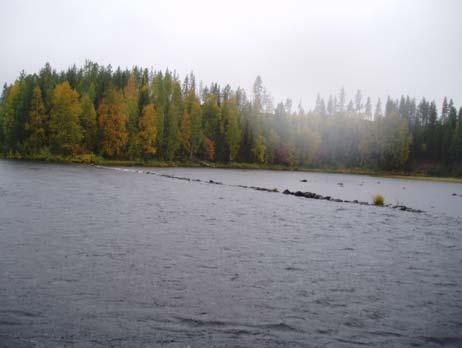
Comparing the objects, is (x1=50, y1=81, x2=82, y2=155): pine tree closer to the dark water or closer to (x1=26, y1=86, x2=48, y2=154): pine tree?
(x1=26, y1=86, x2=48, y2=154): pine tree

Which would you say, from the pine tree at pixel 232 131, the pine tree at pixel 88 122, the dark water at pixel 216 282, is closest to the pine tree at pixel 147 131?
the pine tree at pixel 88 122

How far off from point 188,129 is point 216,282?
4568 inches

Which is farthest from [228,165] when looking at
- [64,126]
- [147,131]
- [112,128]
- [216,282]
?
[216,282]

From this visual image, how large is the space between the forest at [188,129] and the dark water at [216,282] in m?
84.2

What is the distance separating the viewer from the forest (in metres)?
98.8

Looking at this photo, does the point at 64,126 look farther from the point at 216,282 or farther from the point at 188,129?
the point at 216,282

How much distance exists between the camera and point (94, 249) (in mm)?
14797

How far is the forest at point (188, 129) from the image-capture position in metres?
98.8

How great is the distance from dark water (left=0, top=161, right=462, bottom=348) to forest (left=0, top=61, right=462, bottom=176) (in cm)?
8418

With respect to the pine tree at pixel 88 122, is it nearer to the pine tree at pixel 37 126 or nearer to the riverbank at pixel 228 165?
the riverbank at pixel 228 165

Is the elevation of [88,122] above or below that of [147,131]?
above

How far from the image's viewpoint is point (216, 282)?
1188 centimetres

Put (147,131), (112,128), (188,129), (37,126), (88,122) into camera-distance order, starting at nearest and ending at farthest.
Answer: (37,126) < (88,122) < (112,128) < (147,131) < (188,129)

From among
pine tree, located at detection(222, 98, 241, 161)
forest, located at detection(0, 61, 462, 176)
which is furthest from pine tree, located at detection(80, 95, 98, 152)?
pine tree, located at detection(222, 98, 241, 161)
